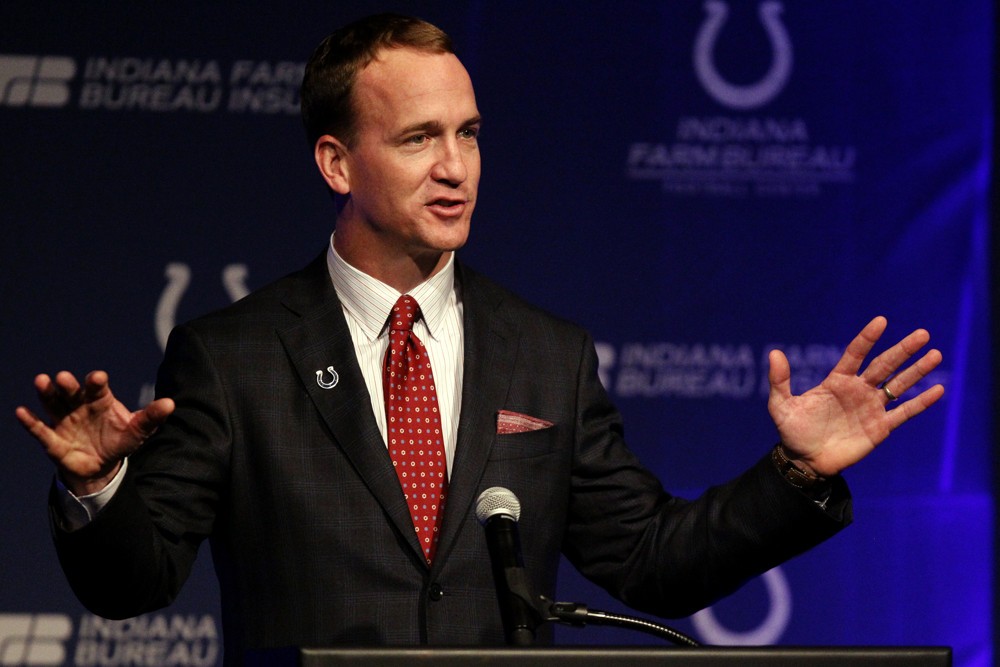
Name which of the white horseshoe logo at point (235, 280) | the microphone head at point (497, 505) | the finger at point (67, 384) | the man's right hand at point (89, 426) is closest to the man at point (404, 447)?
the man's right hand at point (89, 426)

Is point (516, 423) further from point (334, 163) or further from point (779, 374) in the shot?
point (334, 163)

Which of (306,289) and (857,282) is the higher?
(857,282)

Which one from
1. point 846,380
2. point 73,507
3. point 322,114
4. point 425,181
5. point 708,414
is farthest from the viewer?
point 708,414

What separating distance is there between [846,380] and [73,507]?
1.26 meters

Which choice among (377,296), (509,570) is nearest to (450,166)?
(377,296)

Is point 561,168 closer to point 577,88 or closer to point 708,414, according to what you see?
point 577,88

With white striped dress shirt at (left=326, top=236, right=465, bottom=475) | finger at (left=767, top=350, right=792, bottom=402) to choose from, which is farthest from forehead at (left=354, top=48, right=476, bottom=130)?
finger at (left=767, top=350, right=792, bottom=402)

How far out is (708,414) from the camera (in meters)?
4.19

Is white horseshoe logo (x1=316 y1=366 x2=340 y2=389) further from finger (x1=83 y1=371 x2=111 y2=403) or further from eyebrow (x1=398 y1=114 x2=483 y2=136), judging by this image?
finger (x1=83 y1=371 x2=111 y2=403)

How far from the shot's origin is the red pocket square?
102 inches

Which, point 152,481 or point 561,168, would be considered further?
point 561,168

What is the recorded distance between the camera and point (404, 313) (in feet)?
8.70

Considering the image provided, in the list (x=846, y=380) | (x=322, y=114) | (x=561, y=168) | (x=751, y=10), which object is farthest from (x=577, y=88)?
(x=846, y=380)

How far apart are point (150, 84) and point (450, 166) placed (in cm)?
189
